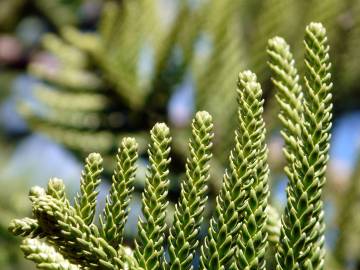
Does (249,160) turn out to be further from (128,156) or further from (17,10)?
(17,10)

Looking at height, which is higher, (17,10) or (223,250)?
(17,10)

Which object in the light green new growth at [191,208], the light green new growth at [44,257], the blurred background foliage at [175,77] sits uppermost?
the blurred background foliage at [175,77]

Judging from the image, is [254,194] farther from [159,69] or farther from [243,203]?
[159,69]

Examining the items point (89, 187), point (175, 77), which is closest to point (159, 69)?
point (175, 77)

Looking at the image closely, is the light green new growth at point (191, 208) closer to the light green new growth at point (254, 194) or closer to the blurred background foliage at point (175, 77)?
the light green new growth at point (254, 194)

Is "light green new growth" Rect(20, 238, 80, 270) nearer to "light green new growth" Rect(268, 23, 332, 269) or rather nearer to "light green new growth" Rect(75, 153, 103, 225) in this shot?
"light green new growth" Rect(75, 153, 103, 225)

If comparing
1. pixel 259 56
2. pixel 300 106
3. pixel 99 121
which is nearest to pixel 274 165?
pixel 259 56

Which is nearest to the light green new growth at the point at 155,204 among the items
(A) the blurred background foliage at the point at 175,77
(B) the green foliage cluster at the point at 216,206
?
(B) the green foliage cluster at the point at 216,206

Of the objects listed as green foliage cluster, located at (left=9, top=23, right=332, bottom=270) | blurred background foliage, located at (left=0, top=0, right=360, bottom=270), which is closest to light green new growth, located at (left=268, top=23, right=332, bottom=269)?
green foliage cluster, located at (left=9, top=23, right=332, bottom=270)
